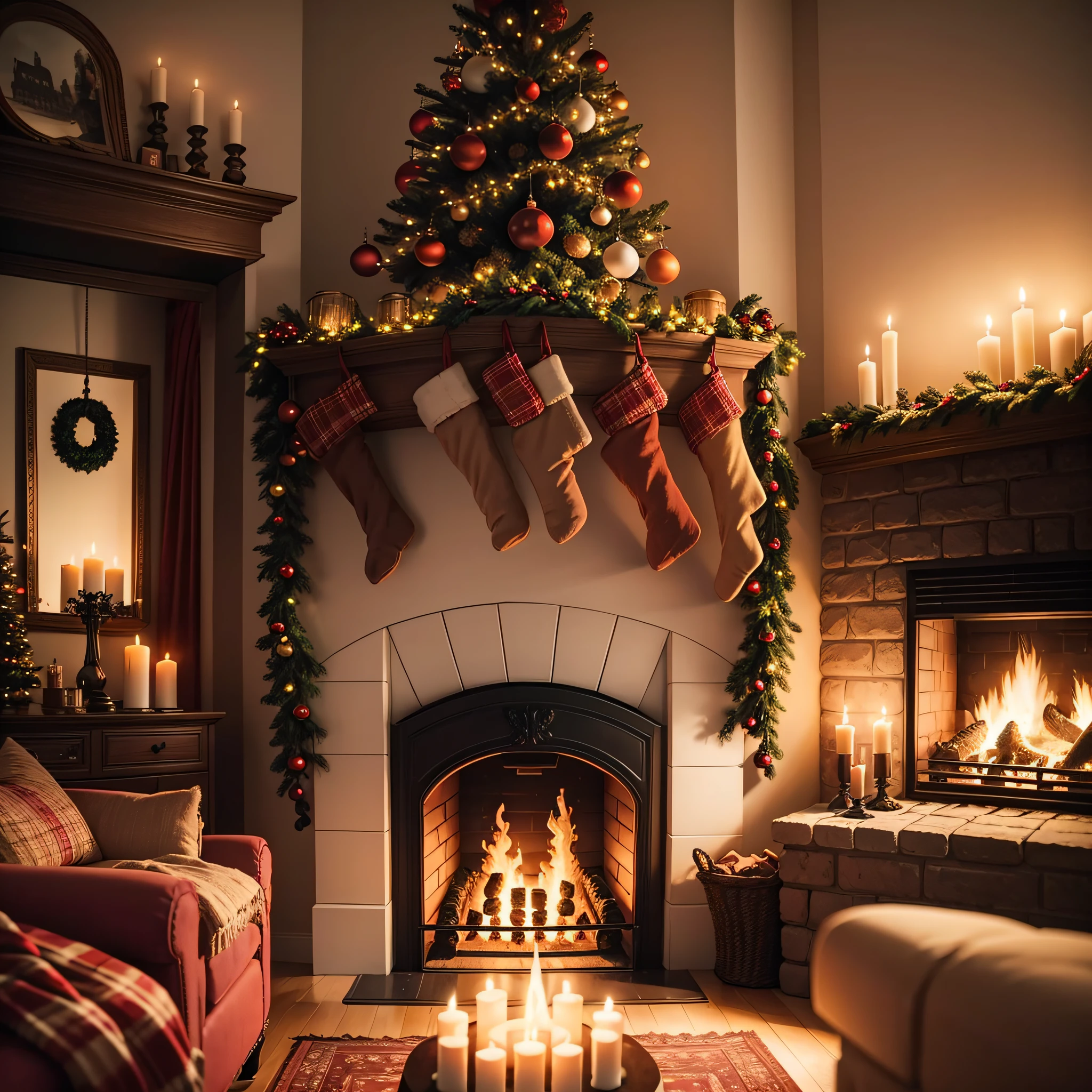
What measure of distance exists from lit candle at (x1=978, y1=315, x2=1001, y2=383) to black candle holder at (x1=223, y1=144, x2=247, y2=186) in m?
2.70

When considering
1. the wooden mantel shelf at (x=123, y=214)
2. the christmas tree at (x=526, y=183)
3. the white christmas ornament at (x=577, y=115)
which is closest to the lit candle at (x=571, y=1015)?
the christmas tree at (x=526, y=183)

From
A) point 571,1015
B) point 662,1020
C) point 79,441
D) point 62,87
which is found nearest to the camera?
point 571,1015

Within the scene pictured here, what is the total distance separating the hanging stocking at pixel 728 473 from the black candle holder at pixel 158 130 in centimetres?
210

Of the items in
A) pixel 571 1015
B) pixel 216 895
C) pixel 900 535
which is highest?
pixel 900 535

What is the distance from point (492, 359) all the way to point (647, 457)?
602 millimetres

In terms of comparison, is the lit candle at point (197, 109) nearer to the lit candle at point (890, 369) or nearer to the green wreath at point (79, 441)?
the green wreath at point (79, 441)

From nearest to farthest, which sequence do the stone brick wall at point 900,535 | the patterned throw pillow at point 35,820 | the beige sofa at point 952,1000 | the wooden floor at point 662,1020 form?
the beige sofa at point 952,1000, the patterned throw pillow at point 35,820, the wooden floor at point 662,1020, the stone brick wall at point 900,535

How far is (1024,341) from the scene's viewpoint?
2939 millimetres

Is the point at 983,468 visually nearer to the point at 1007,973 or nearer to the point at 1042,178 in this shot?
→ the point at 1042,178

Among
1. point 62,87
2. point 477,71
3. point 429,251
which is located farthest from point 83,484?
point 477,71

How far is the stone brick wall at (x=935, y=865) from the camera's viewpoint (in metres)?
2.51

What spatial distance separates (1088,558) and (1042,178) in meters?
1.30

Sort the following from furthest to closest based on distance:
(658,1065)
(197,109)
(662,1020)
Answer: (197,109), (662,1020), (658,1065)

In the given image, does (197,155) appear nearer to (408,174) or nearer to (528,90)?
(408,174)
